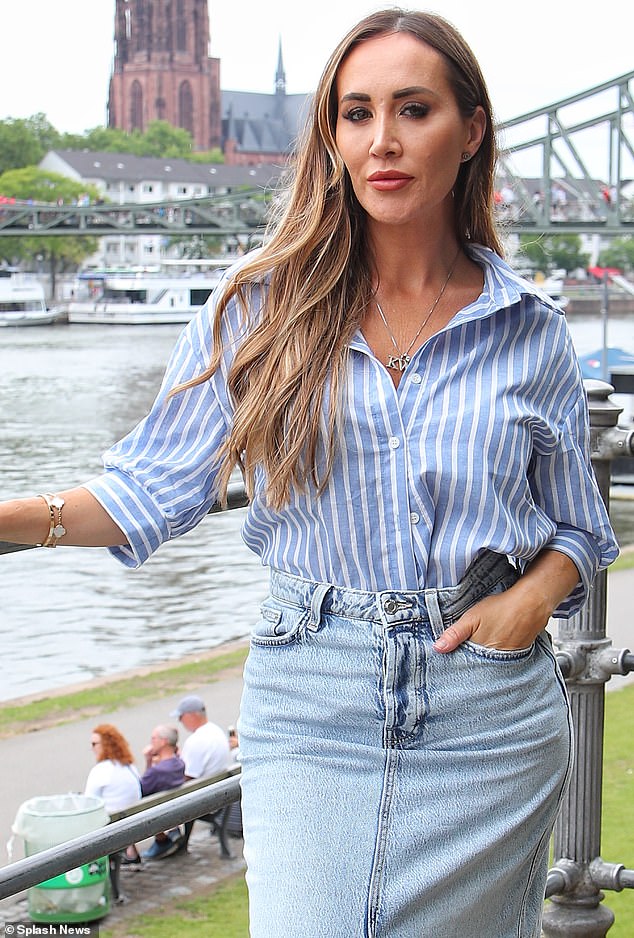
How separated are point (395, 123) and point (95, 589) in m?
18.2

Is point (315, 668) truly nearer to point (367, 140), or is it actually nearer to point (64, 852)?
point (64, 852)

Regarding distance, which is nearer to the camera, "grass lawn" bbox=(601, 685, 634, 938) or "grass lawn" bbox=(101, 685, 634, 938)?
"grass lawn" bbox=(601, 685, 634, 938)

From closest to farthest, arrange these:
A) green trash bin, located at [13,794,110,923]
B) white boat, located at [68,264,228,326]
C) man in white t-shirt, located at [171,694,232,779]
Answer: green trash bin, located at [13,794,110,923] < man in white t-shirt, located at [171,694,232,779] < white boat, located at [68,264,228,326]

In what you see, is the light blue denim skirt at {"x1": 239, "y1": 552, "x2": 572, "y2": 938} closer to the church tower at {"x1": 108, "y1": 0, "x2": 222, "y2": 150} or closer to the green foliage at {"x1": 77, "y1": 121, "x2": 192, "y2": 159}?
the green foliage at {"x1": 77, "y1": 121, "x2": 192, "y2": 159}

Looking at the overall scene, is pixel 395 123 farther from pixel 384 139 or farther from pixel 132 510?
pixel 132 510

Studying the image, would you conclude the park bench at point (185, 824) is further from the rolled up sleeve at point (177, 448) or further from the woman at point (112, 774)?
the rolled up sleeve at point (177, 448)

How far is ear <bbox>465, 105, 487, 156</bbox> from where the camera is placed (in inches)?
52.9

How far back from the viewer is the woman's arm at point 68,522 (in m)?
1.21

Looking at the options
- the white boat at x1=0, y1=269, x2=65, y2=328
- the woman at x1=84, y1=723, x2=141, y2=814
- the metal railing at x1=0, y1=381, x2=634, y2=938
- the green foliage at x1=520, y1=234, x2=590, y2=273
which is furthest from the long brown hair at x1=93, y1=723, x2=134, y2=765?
the green foliage at x1=520, y1=234, x2=590, y2=273

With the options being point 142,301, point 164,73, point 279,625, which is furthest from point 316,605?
point 164,73

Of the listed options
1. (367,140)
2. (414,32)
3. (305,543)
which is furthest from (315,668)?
(414,32)

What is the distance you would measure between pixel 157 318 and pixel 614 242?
22236 mm

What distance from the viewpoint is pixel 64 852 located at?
140 cm

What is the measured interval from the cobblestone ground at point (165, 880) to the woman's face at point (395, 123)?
3.68m
